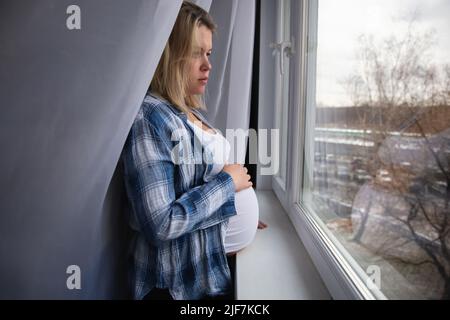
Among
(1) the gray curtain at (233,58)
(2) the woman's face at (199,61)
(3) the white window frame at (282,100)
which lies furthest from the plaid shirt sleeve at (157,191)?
(3) the white window frame at (282,100)

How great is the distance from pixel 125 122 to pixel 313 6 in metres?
0.77

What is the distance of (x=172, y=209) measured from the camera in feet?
2.23

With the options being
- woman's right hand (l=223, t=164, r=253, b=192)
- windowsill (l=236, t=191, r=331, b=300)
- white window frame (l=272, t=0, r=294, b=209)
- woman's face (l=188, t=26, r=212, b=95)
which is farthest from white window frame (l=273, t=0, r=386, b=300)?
woman's face (l=188, t=26, r=212, b=95)

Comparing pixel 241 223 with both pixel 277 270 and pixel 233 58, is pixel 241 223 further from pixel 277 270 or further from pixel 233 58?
pixel 233 58

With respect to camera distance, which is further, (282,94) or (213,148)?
(282,94)

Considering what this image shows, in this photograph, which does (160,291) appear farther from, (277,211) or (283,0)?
(283,0)

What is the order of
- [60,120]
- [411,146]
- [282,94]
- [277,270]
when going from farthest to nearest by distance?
[282,94] → [277,270] → [60,120] → [411,146]

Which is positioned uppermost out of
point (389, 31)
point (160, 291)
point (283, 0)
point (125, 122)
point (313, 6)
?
point (283, 0)

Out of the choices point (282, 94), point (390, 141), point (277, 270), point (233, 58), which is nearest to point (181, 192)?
point (277, 270)

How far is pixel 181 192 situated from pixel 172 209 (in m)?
0.08

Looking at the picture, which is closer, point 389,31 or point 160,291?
point 389,31

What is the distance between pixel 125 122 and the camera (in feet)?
2.12

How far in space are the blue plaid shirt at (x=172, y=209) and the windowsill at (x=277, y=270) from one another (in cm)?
8
